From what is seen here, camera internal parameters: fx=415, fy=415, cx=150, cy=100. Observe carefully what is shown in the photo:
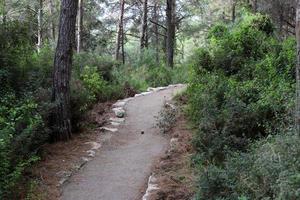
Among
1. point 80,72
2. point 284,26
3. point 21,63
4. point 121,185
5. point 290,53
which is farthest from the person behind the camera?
point 284,26

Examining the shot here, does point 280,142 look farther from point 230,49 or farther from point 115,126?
point 230,49

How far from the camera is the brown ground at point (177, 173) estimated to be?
18.7ft

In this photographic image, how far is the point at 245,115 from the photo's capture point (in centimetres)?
721

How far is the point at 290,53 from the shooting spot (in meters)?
9.58

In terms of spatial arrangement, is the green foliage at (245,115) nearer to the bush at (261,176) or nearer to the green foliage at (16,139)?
the bush at (261,176)

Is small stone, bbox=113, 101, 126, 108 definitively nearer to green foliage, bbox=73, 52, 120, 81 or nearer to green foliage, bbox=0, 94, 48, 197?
green foliage, bbox=73, 52, 120, 81

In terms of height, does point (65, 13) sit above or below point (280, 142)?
above

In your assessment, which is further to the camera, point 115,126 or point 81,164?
point 115,126

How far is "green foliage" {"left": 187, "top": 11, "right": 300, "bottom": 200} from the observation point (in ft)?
13.9

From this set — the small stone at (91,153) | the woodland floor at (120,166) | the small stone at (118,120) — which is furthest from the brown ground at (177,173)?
the small stone at (118,120)

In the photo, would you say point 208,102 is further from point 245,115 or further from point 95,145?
point 95,145

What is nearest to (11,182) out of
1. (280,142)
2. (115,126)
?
(280,142)

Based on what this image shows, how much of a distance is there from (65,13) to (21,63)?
166 cm

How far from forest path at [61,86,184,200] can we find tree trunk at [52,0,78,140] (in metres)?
1.10
